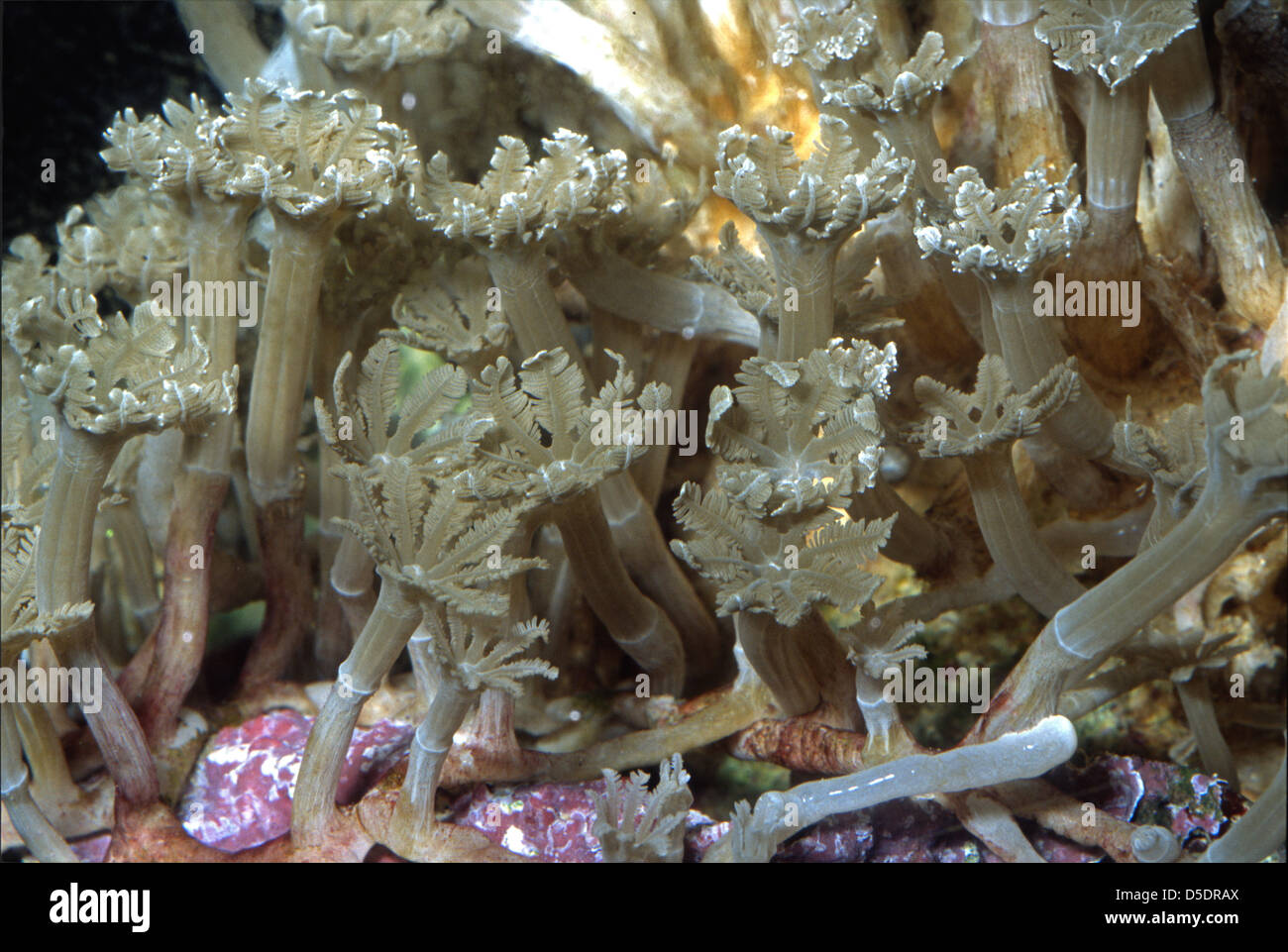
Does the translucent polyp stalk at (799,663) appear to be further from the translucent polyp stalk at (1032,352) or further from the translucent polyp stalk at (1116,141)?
the translucent polyp stalk at (1116,141)

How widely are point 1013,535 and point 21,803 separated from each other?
2.48 meters

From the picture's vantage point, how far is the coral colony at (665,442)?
1833 millimetres

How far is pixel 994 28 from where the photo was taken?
2.31 metres

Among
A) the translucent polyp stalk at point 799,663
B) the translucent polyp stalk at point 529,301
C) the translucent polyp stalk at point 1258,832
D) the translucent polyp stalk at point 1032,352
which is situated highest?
the translucent polyp stalk at point 529,301

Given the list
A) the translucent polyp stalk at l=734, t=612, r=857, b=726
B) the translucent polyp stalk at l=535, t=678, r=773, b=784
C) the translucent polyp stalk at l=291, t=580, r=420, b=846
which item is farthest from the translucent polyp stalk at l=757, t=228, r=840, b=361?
the translucent polyp stalk at l=291, t=580, r=420, b=846

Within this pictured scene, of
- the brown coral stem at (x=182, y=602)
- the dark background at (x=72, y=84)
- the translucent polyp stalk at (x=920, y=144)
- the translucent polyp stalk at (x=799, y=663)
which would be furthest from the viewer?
the dark background at (x=72, y=84)

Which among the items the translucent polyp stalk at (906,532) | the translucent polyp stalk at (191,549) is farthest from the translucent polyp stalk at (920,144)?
the translucent polyp stalk at (191,549)

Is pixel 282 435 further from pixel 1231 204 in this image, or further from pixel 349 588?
pixel 1231 204

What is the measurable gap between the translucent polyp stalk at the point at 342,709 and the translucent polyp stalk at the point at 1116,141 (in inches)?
76.8

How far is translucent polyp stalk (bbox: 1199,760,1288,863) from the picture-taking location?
1.62 m

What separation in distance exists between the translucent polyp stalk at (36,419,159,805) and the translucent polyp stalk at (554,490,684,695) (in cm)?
101

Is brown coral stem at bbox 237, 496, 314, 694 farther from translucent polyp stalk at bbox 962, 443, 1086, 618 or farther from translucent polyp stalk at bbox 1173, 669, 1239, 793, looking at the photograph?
translucent polyp stalk at bbox 1173, 669, 1239, 793

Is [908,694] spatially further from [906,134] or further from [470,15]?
→ [470,15]
